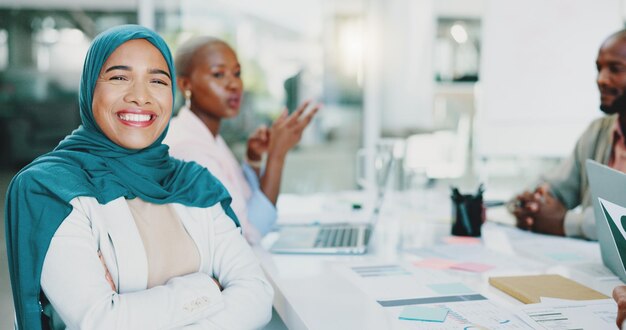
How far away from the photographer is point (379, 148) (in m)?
2.07

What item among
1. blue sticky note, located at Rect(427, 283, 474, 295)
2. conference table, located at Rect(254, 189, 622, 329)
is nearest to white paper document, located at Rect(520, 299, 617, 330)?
conference table, located at Rect(254, 189, 622, 329)

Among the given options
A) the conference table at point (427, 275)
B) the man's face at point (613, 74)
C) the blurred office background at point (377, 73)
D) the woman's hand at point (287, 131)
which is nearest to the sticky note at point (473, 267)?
the conference table at point (427, 275)

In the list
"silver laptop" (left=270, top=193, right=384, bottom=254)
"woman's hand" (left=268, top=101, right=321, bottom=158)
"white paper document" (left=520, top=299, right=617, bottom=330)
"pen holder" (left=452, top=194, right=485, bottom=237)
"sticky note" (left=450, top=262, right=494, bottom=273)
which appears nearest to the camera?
"white paper document" (left=520, top=299, right=617, bottom=330)

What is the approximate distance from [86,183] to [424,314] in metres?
0.68

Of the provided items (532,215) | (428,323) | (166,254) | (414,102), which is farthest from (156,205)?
(414,102)

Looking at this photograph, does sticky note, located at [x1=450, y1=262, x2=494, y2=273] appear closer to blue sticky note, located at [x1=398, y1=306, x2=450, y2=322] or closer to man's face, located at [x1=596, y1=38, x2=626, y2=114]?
blue sticky note, located at [x1=398, y1=306, x2=450, y2=322]

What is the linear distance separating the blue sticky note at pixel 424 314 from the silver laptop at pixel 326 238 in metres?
0.47

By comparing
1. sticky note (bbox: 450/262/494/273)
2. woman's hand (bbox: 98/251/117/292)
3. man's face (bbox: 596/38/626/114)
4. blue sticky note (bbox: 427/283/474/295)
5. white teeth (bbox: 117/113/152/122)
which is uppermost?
man's face (bbox: 596/38/626/114)

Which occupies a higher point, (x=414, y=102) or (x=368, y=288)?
(x=414, y=102)

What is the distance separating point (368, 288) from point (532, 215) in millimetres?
881

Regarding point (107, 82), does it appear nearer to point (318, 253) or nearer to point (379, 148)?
point (318, 253)

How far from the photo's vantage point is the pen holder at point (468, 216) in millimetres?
1754

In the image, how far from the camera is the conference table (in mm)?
1036

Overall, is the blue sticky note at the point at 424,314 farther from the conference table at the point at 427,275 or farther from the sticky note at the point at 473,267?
the sticky note at the point at 473,267
